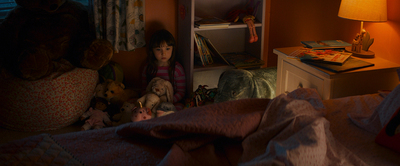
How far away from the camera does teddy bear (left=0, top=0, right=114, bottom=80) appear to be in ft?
6.18

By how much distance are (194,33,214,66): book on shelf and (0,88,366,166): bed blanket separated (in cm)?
120

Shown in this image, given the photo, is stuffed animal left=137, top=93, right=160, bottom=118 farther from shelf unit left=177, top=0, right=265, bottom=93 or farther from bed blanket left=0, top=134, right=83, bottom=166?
bed blanket left=0, top=134, right=83, bottom=166

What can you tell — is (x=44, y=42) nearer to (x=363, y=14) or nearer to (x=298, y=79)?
(x=298, y=79)

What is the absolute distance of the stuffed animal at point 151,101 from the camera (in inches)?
82.7

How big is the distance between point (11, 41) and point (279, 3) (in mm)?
1913

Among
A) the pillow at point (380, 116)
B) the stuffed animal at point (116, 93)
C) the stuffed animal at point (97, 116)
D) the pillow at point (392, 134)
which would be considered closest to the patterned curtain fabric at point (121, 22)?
the stuffed animal at point (116, 93)

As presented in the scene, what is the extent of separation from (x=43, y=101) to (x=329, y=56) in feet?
5.50

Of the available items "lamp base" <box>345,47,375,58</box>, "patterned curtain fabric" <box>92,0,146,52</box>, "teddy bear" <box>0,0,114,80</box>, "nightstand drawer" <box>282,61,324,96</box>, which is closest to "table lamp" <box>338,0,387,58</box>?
"lamp base" <box>345,47,375,58</box>

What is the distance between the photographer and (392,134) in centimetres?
100

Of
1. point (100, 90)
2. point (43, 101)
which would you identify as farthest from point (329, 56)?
point (43, 101)

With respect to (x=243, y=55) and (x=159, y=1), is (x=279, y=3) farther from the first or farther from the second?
(x=159, y=1)

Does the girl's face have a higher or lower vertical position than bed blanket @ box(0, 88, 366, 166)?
higher

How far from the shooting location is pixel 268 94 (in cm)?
202

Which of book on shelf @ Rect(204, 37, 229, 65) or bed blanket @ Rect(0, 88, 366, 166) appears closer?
bed blanket @ Rect(0, 88, 366, 166)
